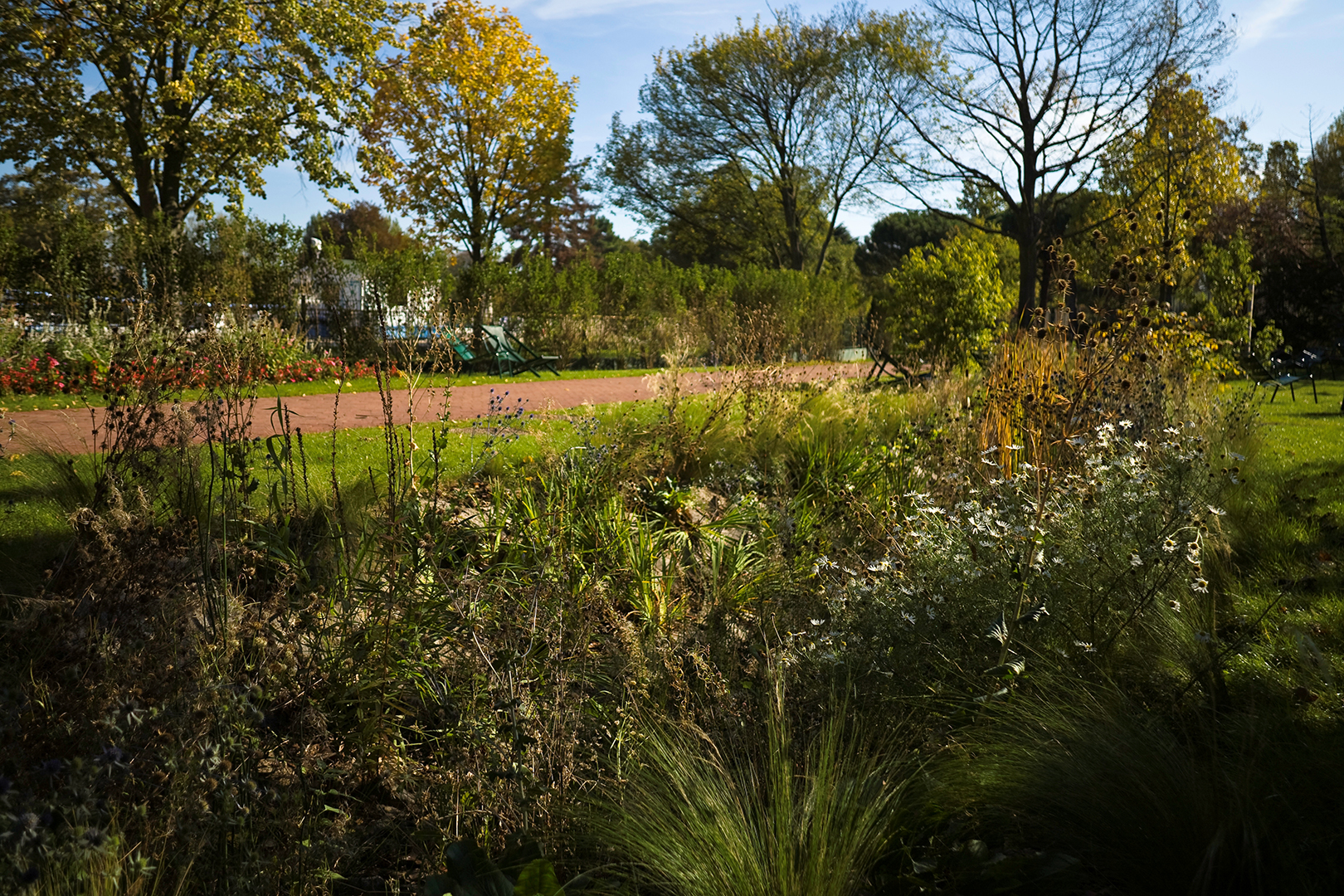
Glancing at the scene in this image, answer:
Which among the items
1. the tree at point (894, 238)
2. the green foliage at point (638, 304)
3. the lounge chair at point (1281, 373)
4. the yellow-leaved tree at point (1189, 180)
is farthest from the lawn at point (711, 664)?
the tree at point (894, 238)

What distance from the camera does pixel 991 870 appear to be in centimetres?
182

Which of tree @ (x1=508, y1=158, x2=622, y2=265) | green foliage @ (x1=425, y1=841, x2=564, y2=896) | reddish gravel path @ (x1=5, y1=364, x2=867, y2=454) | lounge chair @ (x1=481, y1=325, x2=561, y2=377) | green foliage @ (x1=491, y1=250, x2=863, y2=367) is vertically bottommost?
green foliage @ (x1=425, y1=841, x2=564, y2=896)

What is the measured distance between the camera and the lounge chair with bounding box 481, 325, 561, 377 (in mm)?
14281

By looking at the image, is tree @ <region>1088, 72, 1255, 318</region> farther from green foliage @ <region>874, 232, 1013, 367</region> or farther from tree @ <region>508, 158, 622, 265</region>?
tree @ <region>508, 158, 622, 265</region>

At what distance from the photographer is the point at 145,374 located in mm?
3668

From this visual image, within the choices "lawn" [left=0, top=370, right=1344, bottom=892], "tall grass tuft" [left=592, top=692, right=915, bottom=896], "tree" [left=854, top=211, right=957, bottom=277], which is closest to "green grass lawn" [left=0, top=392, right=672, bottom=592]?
"lawn" [left=0, top=370, right=1344, bottom=892]

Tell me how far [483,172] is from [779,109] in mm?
12728

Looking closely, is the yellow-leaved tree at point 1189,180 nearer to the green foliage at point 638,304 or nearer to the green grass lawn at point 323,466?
the green foliage at point 638,304

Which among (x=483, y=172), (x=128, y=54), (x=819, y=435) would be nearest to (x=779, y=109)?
(x=483, y=172)

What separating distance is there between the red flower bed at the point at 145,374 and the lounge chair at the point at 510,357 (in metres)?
2.29

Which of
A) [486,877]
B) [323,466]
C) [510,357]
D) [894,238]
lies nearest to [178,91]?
[510,357]

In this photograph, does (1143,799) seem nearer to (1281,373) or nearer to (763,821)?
(763,821)

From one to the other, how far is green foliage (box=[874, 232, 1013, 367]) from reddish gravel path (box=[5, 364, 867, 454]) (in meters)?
1.90

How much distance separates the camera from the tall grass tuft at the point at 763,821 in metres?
1.77
